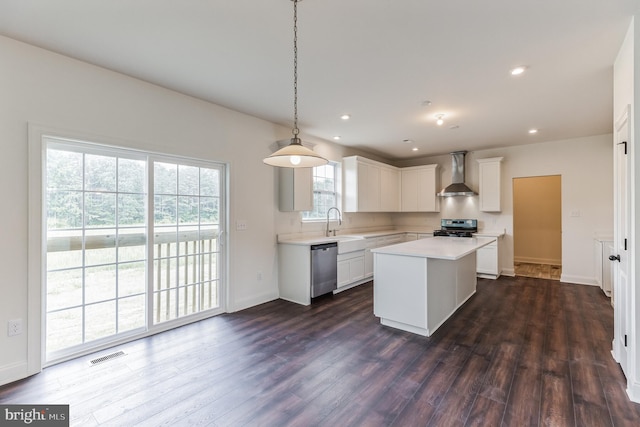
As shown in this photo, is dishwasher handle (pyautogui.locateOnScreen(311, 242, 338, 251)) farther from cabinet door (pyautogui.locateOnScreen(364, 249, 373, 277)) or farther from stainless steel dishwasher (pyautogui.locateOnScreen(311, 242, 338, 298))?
cabinet door (pyautogui.locateOnScreen(364, 249, 373, 277))

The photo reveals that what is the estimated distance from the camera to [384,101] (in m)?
3.52

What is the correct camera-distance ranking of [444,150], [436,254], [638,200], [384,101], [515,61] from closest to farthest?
1. [638,200]
2. [515,61]
3. [436,254]
4. [384,101]
5. [444,150]

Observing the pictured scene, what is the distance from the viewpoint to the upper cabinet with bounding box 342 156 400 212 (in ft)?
18.5

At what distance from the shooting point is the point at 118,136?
283 cm

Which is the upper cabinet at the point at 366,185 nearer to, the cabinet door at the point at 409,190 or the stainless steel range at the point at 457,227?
the cabinet door at the point at 409,190

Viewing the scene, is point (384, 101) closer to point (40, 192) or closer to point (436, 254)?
point (436, 254)

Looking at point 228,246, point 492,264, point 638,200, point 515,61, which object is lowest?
point 492,264

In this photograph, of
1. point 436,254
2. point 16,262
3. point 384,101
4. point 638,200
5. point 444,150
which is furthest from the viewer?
point 444,150

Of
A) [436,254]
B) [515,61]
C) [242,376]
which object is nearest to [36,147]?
[242,376]

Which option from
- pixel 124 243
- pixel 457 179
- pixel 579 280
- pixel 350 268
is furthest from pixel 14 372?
pixel 579 280

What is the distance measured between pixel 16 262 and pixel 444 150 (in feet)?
22.0

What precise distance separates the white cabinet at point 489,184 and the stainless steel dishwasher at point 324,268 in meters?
3.55

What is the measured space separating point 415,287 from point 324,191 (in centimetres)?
283

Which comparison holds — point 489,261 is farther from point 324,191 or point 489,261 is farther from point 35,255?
point 35,255
